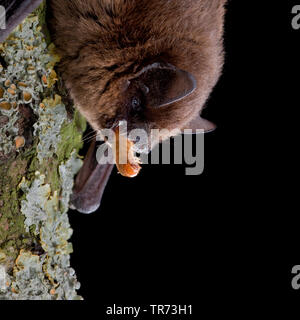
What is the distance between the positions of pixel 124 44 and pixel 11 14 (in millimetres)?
555

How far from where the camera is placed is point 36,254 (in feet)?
7.75

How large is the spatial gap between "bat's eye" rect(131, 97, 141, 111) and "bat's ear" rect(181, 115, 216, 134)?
445mm

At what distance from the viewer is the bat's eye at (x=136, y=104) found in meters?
2.40

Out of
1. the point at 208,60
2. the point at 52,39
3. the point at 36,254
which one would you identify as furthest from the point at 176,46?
the point at 36,254

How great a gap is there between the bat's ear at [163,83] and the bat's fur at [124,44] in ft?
0.20

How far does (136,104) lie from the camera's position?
2416 mm

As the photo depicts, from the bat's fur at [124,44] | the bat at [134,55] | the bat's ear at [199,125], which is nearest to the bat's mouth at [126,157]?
the bat at [134,55]

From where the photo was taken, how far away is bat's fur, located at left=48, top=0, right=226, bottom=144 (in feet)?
7.57

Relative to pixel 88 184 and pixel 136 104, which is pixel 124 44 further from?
pixel 88 184

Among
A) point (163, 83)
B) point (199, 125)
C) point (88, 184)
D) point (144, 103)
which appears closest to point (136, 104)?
point (144, 103)

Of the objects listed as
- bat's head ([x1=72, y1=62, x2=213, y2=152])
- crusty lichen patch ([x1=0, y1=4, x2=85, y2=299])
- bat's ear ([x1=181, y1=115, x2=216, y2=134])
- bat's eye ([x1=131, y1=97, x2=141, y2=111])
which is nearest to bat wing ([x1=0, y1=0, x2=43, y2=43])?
crusty lichen patch ([x1=0, y1=4, x2=85, y2=299])

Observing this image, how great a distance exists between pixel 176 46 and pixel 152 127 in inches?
16.3

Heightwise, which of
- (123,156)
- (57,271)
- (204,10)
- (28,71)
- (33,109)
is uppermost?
(204,10)

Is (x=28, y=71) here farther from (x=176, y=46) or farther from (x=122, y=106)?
(x=176, y=46)
